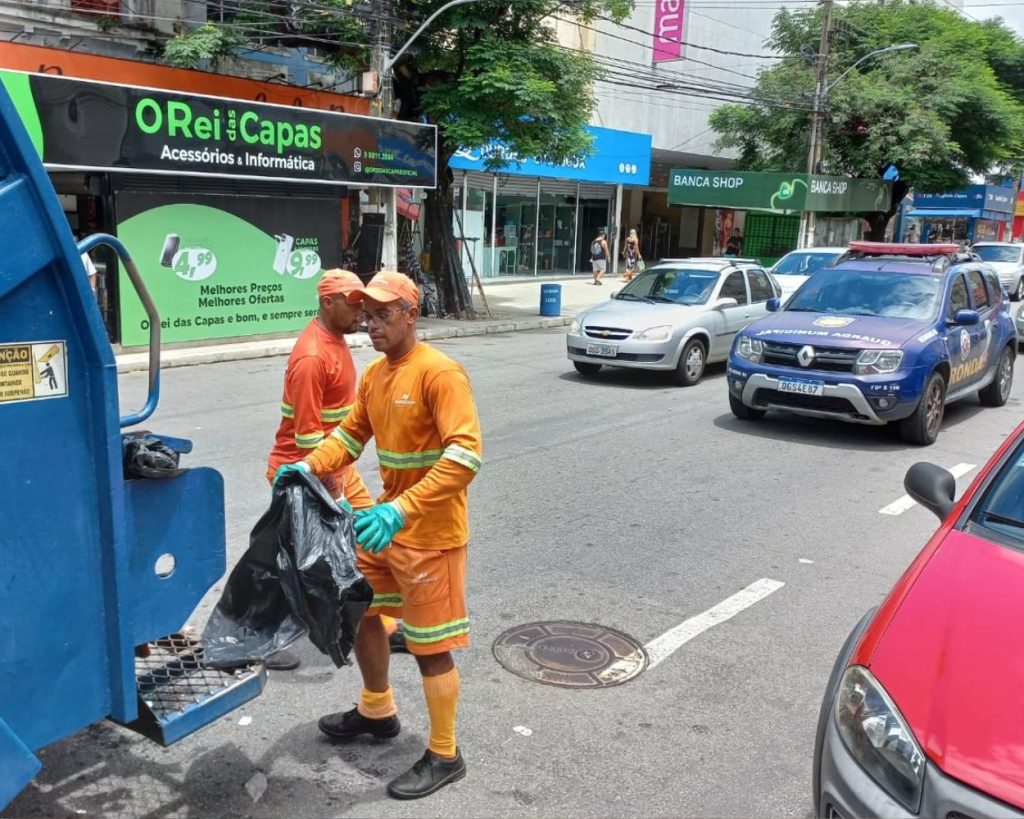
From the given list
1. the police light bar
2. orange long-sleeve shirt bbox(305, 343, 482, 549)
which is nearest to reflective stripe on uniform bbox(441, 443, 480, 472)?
orange long-sleeve shirt bbox(305, 343, 482, 549)

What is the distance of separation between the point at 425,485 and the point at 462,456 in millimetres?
156

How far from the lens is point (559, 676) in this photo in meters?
4.37

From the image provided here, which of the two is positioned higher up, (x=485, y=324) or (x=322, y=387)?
(x=322, y=387)

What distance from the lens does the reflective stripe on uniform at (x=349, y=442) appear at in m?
3.60

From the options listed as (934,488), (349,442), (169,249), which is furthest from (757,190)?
(349,442)

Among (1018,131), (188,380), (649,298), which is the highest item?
(1018,131)

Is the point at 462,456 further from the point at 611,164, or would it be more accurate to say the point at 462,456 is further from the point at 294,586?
the point at 611,164

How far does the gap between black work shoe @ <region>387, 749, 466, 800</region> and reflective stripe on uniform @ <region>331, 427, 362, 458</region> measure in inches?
44.8

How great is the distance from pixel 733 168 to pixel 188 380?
2931cm

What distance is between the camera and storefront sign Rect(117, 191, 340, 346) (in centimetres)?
1416

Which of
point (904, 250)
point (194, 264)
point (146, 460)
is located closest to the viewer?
point (146, 460)

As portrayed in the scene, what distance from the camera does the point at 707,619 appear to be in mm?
5098

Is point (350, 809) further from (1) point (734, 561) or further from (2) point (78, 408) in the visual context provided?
(1) point (734, 561)

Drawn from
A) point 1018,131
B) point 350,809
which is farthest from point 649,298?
point 1018,131
